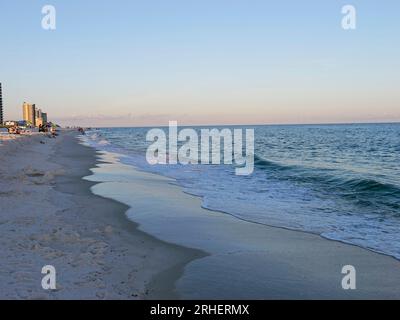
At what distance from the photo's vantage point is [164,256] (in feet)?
28.1

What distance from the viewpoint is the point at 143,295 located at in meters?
6.34

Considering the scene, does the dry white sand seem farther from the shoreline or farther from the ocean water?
the ocean water

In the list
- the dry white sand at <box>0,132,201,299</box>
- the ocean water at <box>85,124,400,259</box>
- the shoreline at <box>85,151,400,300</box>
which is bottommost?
the ocean water at <box>85,124,400,259</box>

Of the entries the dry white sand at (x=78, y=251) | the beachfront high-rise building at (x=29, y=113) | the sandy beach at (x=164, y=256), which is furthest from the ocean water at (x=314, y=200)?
the beachfront high-rise building at (x=29, y=113)

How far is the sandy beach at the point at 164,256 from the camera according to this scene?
662 centimetres

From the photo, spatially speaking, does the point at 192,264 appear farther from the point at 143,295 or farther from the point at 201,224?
the point at 201,224

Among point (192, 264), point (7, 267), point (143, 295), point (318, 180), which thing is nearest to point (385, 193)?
point (318, 180)

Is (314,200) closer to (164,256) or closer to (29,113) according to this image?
(164,256)

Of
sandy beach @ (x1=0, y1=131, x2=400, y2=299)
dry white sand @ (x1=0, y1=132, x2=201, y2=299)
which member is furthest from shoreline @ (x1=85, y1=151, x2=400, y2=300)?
dry white sand @ (x1=0, y1=132, x2=201, y2=299)

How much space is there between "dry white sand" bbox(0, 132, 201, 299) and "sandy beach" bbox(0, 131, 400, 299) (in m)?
0.02

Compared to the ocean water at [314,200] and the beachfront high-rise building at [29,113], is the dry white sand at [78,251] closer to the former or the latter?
the ocean water at [314,200]

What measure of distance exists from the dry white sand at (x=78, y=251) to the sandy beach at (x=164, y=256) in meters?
0.02

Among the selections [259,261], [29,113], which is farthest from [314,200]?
[29,113]

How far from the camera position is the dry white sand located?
20.7 ft
